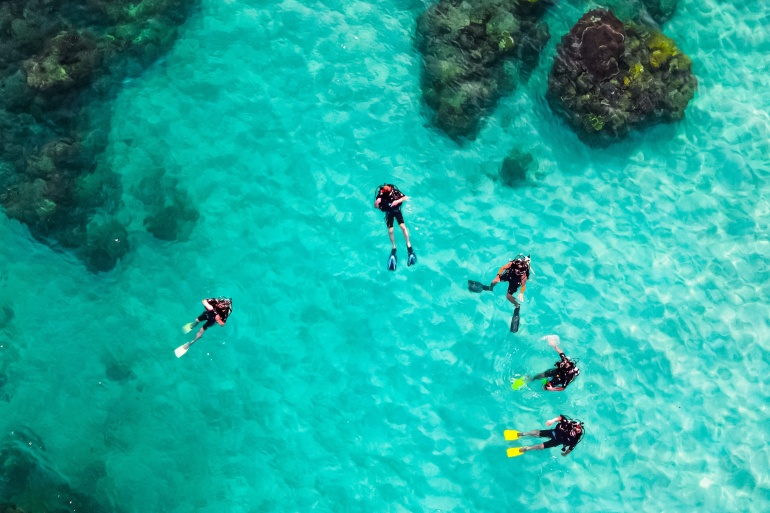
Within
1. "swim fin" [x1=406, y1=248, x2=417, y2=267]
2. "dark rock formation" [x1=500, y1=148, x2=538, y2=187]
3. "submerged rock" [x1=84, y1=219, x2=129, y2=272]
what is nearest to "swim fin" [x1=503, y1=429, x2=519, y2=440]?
"swim fin" [x1=406, y1=248, x2=417, y2=267]

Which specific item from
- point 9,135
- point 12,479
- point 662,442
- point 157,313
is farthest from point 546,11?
point 12,479

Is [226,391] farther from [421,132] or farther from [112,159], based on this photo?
[421,132]

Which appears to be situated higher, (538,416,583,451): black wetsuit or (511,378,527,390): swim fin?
(538,416,583,451): black wetsuit

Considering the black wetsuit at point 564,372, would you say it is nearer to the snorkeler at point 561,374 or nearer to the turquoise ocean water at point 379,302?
the snorkeler at point 561,374

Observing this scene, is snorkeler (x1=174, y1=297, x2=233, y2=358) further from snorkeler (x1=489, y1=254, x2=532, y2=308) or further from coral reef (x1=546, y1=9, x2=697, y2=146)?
coral reef (x1=546, y1=9, x2=697, y2=146)

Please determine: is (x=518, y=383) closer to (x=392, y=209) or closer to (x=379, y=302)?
(x=379, y=302)

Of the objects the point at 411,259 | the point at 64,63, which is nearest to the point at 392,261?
the point at 411,259

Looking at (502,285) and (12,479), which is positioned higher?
(502,285)
